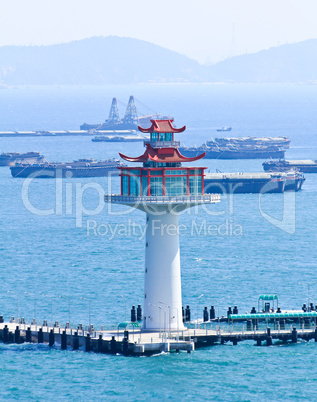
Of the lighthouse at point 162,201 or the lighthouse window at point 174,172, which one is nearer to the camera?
the lighthouse at point 162,201

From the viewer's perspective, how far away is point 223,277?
354 feet

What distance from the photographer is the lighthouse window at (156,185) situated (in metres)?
76.0

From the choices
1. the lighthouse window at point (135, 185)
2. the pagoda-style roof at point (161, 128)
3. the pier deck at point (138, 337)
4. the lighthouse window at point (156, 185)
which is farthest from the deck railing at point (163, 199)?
the pier deck at point (138, 337)

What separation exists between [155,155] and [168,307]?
10.7 metres

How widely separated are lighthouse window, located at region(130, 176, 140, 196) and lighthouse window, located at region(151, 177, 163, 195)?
1021 mm

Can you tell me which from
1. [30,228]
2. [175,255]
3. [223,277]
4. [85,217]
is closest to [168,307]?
[175,255]

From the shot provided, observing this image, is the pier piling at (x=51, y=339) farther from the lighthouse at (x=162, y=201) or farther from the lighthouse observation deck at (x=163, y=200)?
the lighthouse observation deck at (x=163, y=200)

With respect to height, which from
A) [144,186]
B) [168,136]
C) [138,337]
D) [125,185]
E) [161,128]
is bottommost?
[138,337]

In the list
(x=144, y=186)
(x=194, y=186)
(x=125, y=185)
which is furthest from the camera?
(x=125, y=185)

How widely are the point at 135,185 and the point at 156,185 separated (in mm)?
1589

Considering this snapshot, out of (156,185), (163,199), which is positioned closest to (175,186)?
(156,185)

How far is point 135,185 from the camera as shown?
76688 millimetres

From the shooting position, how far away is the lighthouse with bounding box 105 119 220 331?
2995 inches

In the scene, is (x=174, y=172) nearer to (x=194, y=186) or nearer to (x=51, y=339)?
(x=194, y=186)
